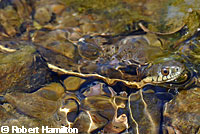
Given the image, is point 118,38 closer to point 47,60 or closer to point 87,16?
point 87,16

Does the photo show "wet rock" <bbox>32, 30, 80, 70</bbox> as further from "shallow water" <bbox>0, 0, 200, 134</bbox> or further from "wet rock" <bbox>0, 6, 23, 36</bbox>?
"wet rock" <bbox>0, 6, 23, 36</bbox>

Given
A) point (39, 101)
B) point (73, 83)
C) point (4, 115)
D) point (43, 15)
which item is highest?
point (43, 15)

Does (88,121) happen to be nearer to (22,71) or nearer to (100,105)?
(100,105)

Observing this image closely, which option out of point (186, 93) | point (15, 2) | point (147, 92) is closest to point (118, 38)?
point (147, 92)

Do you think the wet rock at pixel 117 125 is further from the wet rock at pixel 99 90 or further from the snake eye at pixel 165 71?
the snake eye at pixel 165 71

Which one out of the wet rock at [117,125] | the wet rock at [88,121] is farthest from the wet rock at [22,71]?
the wet rock at [117,125]

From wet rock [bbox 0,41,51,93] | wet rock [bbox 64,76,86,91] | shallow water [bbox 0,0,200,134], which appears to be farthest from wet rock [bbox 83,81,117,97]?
wet rock [bbox 0,41,51,93]

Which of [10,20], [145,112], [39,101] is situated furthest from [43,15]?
[145,112]
